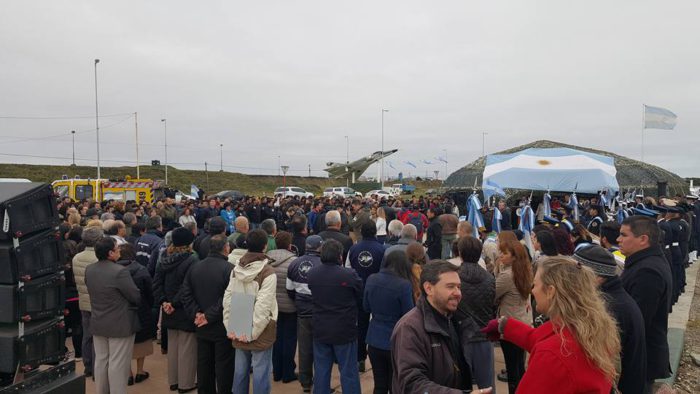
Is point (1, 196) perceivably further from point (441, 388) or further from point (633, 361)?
point (633, 361)

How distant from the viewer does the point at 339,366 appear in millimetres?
4582

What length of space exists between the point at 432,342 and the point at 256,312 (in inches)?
91.7

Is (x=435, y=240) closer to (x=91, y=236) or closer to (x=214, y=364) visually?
(x=214, y=364)

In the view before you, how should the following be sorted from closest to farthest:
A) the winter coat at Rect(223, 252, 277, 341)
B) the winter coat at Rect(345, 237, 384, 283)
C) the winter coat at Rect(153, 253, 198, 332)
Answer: the winter coat at Rect(223, 252, 277, 341)
the winter coat at Rect(153, 253, 198, 332)
the winter coat at Rect(345, 237, 384, 283)

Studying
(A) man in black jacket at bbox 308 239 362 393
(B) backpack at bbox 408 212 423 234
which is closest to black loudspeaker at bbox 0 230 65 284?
(A) man in black jacket at bbox 308 239 362 393

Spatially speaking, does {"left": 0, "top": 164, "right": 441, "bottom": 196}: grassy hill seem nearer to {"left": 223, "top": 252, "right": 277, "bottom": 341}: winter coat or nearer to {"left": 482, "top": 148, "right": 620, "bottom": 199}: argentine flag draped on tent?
{"left": 482, "top": 148, "right": 620, "bottom": 199}: argentine flag draped on tent

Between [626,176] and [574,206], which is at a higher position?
[626,176]

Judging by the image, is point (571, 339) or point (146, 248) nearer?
point (571, 339)

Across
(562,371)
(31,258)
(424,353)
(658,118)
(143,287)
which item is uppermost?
(658,118)

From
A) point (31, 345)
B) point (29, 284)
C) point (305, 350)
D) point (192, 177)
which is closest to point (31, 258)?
point (29, 284)

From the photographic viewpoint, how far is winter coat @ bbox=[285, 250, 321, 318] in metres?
5.09

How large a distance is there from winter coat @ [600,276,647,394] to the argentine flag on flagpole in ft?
62.1

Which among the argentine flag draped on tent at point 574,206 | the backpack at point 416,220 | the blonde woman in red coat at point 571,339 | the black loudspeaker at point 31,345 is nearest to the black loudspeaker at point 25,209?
the black loudspeaker at point 31,345

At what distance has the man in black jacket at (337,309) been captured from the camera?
176 inches
